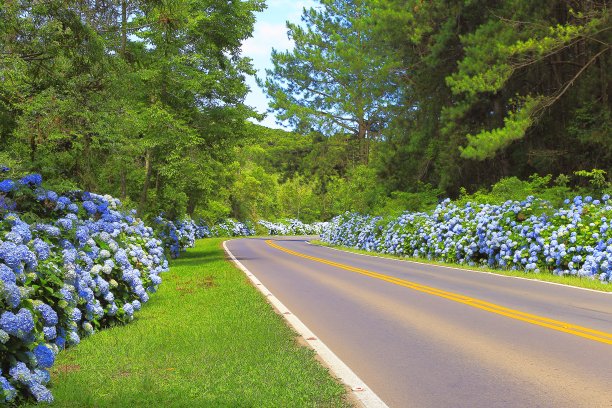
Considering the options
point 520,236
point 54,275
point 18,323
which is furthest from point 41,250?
point 520,236

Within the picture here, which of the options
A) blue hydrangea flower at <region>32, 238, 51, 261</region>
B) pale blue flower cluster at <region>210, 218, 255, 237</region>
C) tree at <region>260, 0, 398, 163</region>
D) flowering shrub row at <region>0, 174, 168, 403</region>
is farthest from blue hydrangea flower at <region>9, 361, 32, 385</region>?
pale blue flower cluster at <region>210, 218, 255, 237</region>

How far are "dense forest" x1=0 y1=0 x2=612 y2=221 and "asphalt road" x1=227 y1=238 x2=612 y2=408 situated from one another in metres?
5.33

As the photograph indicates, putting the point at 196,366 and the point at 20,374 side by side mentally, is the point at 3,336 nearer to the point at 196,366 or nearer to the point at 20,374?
the point at 20,374

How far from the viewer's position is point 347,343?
7172 millimetres

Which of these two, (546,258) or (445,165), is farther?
(445,165)

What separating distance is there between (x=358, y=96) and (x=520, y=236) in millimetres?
20978

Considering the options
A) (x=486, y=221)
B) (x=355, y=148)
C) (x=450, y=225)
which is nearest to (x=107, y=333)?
(x=486, y=221)

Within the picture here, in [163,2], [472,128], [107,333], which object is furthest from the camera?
[472,128]

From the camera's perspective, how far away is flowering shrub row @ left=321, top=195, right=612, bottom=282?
14.1 metres

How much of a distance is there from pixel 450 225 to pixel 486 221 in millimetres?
2650

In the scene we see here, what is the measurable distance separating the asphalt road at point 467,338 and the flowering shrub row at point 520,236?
2225 mm

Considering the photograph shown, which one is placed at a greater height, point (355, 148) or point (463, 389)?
point (355, 148)

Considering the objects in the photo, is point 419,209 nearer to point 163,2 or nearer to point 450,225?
point 450,225

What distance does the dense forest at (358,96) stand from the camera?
10.4m
